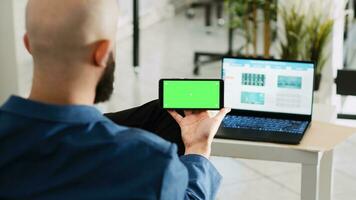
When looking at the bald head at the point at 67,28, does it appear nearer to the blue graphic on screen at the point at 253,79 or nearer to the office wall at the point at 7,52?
the blue graphic on screen at the point at 253,79

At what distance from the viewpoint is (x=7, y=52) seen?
4.21 m

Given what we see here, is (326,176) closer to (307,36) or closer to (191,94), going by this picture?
(191,94)

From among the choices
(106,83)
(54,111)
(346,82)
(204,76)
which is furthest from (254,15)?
(54,111)

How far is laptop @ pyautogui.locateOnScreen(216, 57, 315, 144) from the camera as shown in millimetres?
2498

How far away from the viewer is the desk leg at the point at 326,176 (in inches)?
108

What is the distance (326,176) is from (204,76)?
3081 millimetres

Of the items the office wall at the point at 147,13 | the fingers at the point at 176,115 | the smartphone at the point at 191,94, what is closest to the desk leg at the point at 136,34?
the office wall at the point at 147,13

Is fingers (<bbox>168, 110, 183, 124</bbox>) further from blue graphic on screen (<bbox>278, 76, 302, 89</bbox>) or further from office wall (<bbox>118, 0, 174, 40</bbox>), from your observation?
office wall (<bbox>118, 0, 174, 40</bbox>)

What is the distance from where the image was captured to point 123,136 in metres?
1.20

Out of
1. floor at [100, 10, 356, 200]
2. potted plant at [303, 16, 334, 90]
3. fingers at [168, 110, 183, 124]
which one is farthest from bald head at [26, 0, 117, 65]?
potted plant at [303, 16, 334, 90]

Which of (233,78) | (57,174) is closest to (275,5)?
(233,78)

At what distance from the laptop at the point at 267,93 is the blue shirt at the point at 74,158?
4.16ft

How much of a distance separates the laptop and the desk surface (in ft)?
0.16

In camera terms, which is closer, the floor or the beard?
the beard
